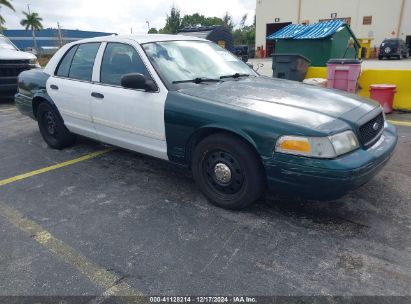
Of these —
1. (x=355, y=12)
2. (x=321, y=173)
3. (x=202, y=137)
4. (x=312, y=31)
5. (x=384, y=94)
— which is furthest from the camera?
(x=355, y=12)

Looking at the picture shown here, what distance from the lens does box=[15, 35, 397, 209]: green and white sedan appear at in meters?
2.79

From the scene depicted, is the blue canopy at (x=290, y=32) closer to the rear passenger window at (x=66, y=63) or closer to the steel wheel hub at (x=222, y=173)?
the rear passenger window at (x=66, y=63)

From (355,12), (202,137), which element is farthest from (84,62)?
(355,12)

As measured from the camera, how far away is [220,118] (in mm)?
3104

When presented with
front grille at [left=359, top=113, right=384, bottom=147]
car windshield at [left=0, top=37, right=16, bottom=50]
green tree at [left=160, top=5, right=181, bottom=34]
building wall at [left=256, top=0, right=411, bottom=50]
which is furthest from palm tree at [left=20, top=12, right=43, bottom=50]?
front grille at [left=359, top=113, right=384, bottom=147]

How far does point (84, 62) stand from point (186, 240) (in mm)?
2828

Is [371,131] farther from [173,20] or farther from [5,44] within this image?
[173,20]

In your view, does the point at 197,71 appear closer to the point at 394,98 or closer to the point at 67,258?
the point at 67,258

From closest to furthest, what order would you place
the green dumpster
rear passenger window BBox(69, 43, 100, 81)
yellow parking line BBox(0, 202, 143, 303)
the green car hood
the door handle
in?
yellow parking line BBox(0, 202, 143, 303)
the green car hood
the door handle
rear passenger window BBox(69, 43, 100, 81)
the green dumpster

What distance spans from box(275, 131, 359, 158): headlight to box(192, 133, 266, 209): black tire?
1.04 ft

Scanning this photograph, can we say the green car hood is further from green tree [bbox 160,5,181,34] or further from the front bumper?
green tree [bbox 160,5,181,34]

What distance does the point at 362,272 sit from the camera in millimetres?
2434

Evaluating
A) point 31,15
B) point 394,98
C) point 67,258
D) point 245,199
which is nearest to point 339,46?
point 394,98

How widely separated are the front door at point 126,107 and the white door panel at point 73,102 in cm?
16
